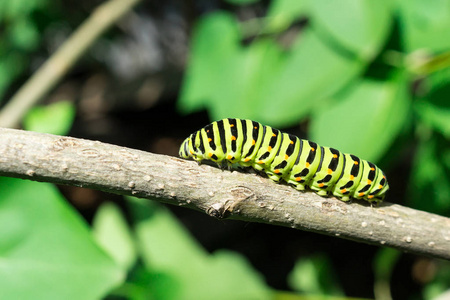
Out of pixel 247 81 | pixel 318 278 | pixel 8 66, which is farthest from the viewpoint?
pixel 8 66

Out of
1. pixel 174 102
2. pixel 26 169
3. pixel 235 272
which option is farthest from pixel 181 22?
pixel 26 169

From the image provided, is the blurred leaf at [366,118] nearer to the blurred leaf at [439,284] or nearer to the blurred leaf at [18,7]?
the blurred leaf at [439,284]

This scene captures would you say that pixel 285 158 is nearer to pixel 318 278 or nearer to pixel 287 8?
pixel 287 8

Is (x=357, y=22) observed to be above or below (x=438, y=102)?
above

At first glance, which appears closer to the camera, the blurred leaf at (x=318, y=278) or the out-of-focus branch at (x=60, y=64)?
the blurred leaf at (x=318, y=278)

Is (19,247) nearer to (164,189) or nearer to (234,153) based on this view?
(164,189)

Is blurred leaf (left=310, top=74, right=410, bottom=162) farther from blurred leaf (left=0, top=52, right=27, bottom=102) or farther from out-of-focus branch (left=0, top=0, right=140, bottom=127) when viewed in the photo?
blurred leaf (left=0, top=52, right=27, bottom=102)

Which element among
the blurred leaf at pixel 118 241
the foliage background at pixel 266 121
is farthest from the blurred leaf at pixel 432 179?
the blurred leaf at pixel 118 241

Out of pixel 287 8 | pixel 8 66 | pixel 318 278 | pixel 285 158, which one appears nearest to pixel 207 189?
pixel 285 158
